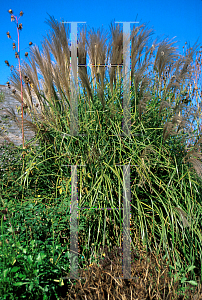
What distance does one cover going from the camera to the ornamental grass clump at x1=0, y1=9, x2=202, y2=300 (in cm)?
138

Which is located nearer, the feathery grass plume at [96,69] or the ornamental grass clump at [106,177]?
the ornamental grass clump at [106,177]

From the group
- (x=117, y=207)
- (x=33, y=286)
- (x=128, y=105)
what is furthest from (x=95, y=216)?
(x=128, y=105)

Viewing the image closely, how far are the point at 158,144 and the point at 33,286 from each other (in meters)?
1.53

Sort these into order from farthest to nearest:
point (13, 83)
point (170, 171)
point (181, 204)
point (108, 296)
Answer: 1. point (13, 83)
2. point (170, 171)
3. point (181, 204)
4. point (108, 296)

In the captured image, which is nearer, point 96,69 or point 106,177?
point 106,177

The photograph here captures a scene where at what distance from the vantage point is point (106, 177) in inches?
71.7

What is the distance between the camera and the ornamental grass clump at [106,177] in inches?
54.4

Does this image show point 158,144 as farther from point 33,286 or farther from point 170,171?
point 33,286

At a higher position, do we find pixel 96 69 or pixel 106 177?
pixel 96 69

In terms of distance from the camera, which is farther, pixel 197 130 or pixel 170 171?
pixel 197 130

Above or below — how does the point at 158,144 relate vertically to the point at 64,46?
below

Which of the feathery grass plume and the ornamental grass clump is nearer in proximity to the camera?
the ornamental grass clump

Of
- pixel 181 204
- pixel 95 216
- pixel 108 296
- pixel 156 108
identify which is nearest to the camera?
pixel 108 296

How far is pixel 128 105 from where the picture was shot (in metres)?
2.22
